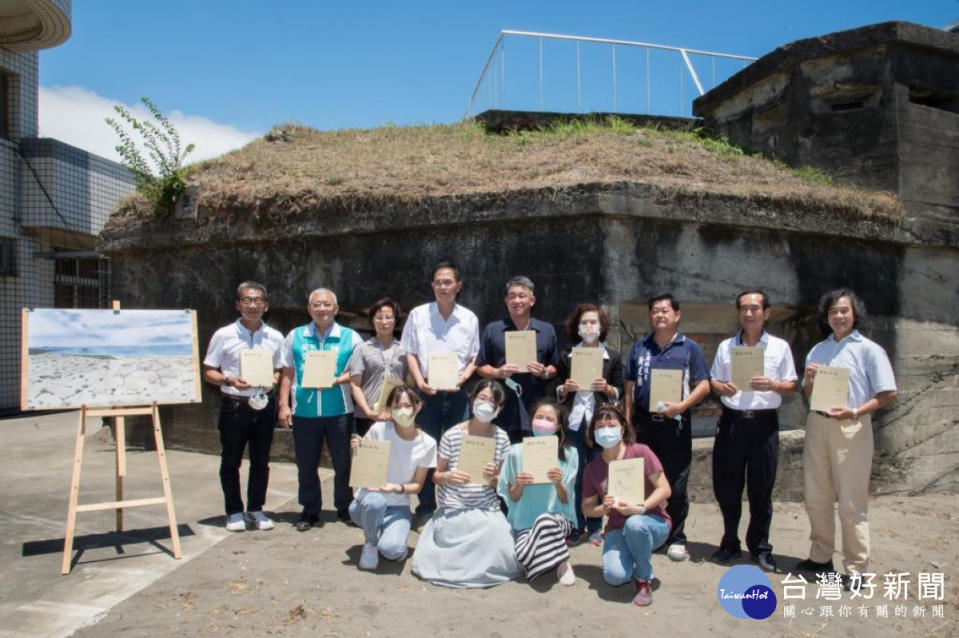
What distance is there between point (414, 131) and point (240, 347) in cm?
588

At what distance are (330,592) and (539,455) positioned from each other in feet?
4.73

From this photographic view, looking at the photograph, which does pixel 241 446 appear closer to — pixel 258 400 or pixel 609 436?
pixel 258 400

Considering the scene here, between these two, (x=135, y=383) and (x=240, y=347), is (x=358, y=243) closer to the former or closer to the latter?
(x=240, y=347)

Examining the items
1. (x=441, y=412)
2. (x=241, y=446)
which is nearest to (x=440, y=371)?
(x=441, y=412)

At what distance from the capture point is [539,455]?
13.9 feet

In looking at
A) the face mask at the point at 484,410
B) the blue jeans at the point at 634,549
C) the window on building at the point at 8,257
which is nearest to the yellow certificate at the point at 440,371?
the face mask at the point at 484,410

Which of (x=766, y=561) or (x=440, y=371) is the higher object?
(x=440, y=371)

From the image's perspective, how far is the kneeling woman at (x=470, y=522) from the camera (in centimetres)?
421

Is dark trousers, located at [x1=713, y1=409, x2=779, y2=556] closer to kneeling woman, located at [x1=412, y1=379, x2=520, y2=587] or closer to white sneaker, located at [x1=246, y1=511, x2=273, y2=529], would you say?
kneeling woman, located at [x1=412, y1=379, x2=520, y2=587]

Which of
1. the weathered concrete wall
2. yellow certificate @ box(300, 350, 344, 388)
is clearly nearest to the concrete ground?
yellow certificate @ box(300, 350, 344, 388)

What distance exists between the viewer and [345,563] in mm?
4504

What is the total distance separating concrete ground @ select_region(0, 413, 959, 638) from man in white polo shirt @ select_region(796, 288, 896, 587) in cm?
34

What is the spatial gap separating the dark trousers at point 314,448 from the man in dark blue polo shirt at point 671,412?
211cm

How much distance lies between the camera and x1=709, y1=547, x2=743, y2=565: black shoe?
15.4 feet
